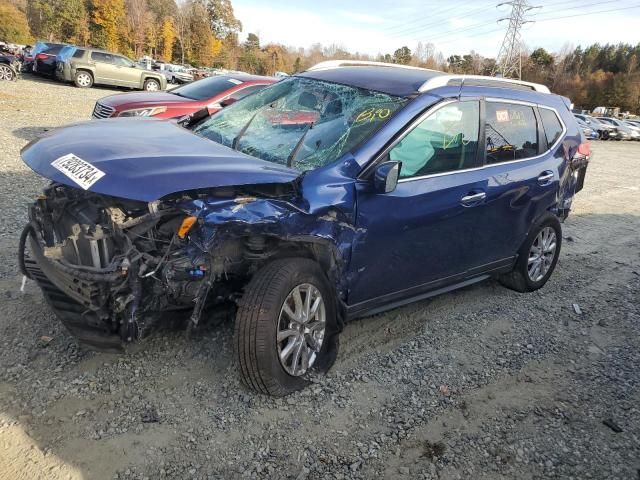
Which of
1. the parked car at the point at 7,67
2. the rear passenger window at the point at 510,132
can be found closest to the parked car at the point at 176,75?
the parked car at the point at 7,67

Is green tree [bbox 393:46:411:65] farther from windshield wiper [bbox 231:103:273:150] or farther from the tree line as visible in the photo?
windshield wiper [bbox 231:103:273:150]

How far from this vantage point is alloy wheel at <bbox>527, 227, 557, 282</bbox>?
15.8 ft

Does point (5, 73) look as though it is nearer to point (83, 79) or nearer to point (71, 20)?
point (83, 79)

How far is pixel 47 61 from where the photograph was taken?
20.5 metres

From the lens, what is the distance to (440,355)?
3.68m

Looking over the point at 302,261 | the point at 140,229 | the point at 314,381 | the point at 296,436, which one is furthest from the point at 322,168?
the point at 296,436

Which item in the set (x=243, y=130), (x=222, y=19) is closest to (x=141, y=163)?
(x=243, y=130)

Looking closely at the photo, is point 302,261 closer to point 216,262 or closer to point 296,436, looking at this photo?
point 216,262

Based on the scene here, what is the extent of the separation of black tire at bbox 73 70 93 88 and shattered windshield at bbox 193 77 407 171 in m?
19.2

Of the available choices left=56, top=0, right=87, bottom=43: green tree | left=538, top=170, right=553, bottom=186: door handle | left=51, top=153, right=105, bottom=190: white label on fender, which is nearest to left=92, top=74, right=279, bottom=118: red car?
left=538, top=170, right=553, bottom=186: door handle

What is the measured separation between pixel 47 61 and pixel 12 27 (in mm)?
31567

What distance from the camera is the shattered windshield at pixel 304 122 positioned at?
3.29 m

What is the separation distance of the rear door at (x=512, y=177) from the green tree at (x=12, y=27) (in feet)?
171

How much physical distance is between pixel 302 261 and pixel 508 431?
1581 mm
